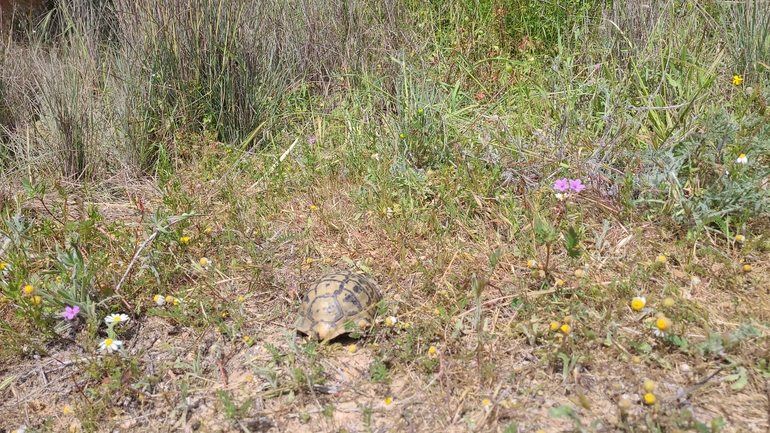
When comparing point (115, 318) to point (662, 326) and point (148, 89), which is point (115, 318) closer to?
point (148, 89)

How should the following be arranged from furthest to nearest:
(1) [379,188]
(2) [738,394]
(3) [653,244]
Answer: (1) [379,188]
(3) [653,244]
(2) [738,394]

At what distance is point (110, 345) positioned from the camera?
78.0 inches

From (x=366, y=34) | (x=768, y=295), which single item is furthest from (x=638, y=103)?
(x=366, y=34)

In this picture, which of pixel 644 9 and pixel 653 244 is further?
pixel 644 9

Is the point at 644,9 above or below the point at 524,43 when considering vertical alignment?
above

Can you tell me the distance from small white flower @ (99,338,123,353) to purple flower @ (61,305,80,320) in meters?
0.19

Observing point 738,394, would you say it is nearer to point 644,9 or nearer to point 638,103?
point 638,103

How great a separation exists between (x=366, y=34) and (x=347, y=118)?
91cm

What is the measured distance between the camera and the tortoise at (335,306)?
1997 mm

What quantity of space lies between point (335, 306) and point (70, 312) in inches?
40.3

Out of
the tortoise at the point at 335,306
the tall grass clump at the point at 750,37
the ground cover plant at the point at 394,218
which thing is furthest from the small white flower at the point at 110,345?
the tall grass clump at the point at 750,37

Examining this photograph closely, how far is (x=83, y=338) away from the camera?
2.16m

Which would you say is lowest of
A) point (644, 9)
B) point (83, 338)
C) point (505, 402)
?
point (83, 338)

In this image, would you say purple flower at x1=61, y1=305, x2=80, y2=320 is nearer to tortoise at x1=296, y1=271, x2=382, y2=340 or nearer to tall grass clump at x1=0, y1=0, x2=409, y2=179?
tortoise at x1=296, y1=271, x2=382, y2=340
